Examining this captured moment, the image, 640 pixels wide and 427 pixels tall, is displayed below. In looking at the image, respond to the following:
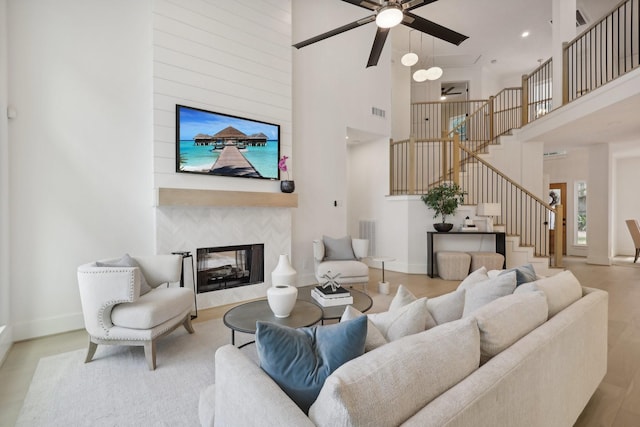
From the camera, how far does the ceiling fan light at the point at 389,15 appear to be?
2.62 meters

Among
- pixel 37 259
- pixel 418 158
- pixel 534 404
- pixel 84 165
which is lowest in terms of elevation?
pixel 534 404

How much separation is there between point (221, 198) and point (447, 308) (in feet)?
9.88

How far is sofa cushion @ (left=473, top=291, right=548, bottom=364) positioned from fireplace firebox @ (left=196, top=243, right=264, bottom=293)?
336 centimetres

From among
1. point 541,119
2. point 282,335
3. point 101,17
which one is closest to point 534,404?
point 282,335

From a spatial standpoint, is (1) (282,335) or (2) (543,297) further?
(2) (543,297)

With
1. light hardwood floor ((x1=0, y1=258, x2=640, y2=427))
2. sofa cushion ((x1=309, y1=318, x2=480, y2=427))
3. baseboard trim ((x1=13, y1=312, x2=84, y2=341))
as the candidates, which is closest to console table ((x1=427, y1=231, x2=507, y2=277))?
light hardwood floor ((x1=0, y1=258, x2=640, y2=427))

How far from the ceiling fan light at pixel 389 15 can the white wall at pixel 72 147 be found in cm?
267

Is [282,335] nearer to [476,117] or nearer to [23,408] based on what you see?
[23,408]

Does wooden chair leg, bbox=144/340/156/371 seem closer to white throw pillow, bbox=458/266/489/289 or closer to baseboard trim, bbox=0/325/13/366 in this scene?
baseboard trim, bbox=0/325/13/366

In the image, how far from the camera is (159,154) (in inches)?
142

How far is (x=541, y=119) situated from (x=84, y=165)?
7466 mm

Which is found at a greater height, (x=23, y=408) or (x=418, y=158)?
(x=418, y=158)

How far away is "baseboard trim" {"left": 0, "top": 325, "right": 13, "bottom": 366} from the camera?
8.22ft

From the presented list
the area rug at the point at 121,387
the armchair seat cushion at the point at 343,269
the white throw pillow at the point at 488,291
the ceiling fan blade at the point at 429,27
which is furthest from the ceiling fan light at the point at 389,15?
the area rug at the point at 121,387
